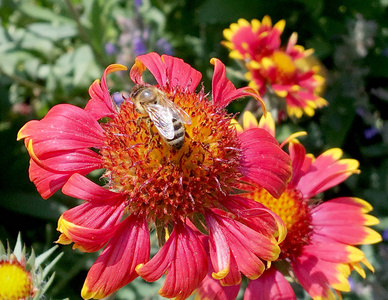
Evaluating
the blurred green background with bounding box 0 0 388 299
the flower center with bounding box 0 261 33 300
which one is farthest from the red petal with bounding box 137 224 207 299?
the blurred green background with bounding box 0 0 388 299

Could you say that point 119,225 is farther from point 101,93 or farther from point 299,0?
point 299,0

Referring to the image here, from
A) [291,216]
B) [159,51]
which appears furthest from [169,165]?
[159,51]

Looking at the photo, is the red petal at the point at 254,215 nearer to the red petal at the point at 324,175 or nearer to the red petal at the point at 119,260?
the red petal at the point at 119,260

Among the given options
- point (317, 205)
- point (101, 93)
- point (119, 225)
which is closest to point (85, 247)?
point (119, 225)

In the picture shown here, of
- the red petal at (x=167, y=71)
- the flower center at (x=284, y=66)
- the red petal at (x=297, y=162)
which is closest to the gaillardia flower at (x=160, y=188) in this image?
the red petal at (x=167, y=71)

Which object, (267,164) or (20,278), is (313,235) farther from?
(20,278)

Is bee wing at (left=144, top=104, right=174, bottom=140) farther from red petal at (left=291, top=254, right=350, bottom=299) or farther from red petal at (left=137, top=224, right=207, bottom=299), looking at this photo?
red petal at (left=291, top=254, right=350, bottom=299)
